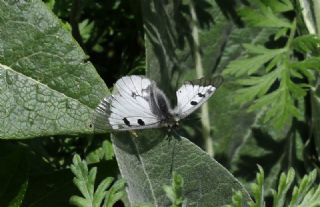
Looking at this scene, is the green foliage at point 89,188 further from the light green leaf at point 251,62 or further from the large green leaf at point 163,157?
the light green leaf at point 251,62

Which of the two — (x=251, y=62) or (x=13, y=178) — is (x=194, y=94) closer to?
(x=251, y=62)

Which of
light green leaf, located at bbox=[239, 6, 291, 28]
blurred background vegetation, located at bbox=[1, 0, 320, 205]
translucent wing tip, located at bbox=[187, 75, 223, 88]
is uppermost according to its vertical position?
Answer: light green leaf, located at bbox=[239, 6, 291, 28]

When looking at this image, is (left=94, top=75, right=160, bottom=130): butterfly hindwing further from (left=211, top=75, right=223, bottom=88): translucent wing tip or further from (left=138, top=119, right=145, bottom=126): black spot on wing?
(left=211, top=75, right=223, bottom=88): translucent wing tip

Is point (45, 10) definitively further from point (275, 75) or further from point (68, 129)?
point (275, 75)

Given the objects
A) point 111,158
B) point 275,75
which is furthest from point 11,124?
point 275,75

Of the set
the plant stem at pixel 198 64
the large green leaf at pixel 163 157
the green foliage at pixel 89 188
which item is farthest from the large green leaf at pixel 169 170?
the plant stem at pixel 198 64

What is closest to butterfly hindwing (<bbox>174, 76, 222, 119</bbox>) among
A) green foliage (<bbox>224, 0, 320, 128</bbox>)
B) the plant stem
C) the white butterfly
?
the white butterfly

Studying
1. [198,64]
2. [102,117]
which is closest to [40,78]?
[102,117]
